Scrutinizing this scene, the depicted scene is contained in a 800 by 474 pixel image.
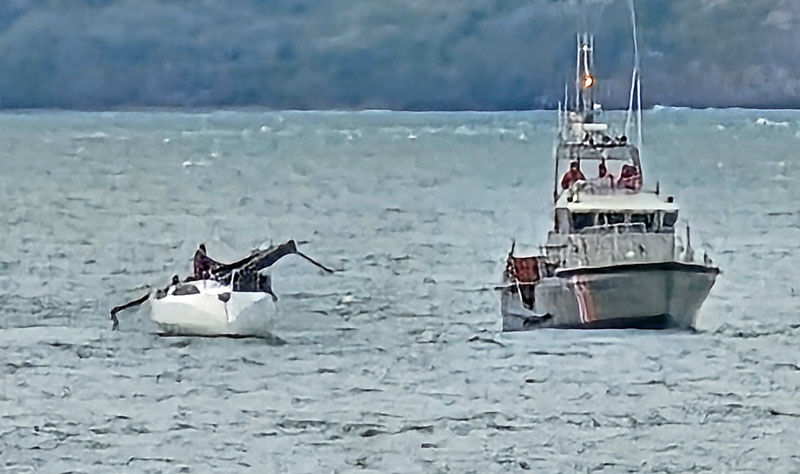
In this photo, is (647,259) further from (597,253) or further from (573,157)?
(573,157)

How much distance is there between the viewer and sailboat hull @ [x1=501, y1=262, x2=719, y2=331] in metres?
41.4

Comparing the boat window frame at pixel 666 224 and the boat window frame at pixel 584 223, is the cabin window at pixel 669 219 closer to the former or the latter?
the boat window frame at pixel 666 224

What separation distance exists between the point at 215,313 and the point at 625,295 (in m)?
9.37

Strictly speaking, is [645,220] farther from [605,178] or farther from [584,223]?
[605,178]

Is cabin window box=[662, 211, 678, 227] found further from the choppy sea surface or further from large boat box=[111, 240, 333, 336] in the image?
large boat box=[111, 240, 333, 336]

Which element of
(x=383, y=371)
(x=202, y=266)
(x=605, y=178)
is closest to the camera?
(x=383, y=371)

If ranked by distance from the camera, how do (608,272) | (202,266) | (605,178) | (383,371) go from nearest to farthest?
(383,371) < (608,272) < (202,266) < (605,178)

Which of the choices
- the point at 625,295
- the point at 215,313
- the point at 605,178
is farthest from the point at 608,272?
the point at 215,313

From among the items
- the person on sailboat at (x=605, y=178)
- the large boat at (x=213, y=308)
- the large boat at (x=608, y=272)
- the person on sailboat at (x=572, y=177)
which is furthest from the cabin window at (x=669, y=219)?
the large boat at (x=213, y=308)

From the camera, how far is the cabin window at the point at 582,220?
140 ft

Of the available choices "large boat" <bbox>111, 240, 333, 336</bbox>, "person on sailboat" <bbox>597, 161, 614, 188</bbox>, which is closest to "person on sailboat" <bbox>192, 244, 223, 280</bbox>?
"large boat" <bbox>111, 240, 333, 336</bbox>

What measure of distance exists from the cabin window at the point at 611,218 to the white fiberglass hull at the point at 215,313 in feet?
26.4

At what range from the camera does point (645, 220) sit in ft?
140

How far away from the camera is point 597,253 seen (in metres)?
42.0
